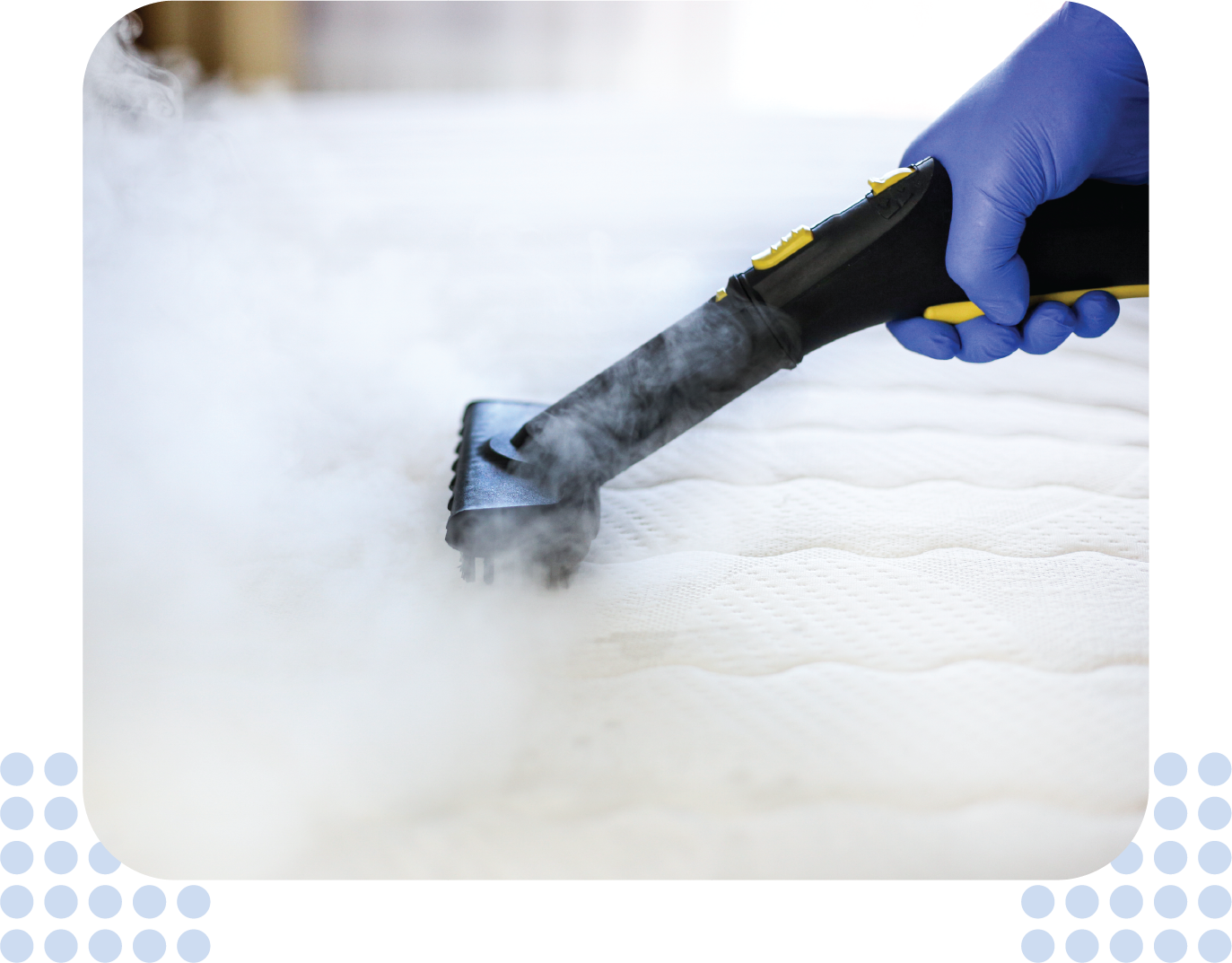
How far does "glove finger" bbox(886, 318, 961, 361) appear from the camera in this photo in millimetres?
840

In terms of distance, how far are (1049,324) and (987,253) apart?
12 cm

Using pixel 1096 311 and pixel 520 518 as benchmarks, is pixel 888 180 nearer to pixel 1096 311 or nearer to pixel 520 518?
pixel 1096 311

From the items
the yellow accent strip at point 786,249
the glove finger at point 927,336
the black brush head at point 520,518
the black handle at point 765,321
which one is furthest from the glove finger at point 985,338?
the black brush head at point 520,518

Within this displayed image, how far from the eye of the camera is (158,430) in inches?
33.9

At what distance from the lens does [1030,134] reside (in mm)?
732

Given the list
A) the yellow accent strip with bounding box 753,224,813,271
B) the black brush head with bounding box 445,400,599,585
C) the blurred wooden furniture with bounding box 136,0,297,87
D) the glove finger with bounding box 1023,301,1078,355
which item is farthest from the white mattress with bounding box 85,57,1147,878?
the blurred wooden furniture with bounding box 136,0,297,87

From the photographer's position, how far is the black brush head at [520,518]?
25.3 inches

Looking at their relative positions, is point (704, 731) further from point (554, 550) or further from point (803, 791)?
point (554, 550)

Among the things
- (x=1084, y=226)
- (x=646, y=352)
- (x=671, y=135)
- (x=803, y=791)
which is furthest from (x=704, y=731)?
(x=671, y=135)

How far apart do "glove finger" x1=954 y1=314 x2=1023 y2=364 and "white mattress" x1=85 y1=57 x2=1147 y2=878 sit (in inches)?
4.3

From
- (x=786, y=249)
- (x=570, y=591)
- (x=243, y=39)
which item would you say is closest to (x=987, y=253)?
(x=786, y=249)

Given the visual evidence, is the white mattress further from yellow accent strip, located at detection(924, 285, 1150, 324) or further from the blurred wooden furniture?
the blurred wooden furniture

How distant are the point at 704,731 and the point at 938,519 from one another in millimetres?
363

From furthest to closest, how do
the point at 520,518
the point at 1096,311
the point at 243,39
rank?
the point at 243,39
the point at 1096,311
the point at 520,518
